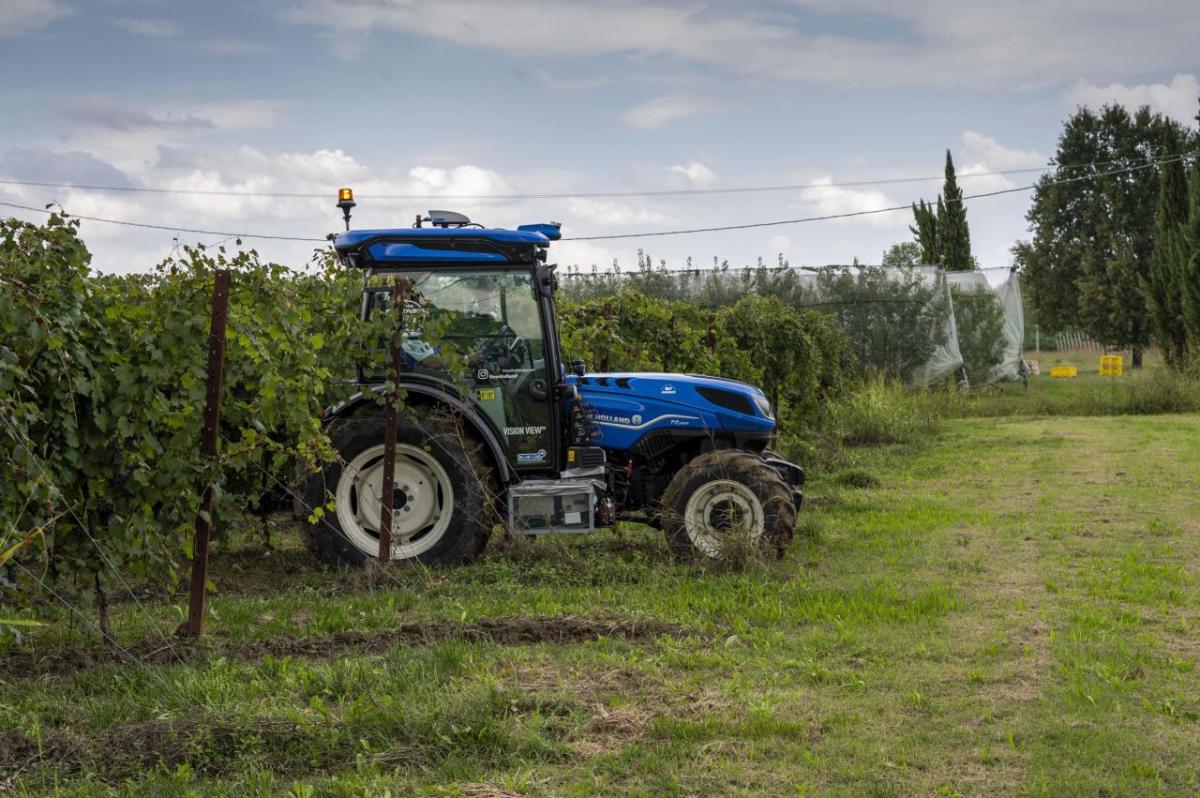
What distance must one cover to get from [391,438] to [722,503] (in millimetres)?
2119

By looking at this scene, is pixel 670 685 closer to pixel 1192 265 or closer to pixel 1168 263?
pixel 1192 265

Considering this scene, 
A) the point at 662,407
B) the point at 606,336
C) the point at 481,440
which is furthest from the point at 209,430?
the point at 606,336

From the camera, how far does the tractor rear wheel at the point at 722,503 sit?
8078mm

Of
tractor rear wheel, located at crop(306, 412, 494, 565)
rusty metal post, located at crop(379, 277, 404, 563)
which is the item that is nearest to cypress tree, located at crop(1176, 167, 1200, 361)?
tractor rear wheel, located at crop(306, 412, 494, 565)

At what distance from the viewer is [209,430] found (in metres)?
6.02

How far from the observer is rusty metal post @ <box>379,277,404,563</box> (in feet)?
25.0

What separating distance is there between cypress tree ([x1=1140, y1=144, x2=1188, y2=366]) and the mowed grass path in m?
29.0

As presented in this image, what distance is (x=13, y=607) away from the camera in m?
5.79

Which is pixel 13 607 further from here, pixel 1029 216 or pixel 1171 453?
pixel 1029 216

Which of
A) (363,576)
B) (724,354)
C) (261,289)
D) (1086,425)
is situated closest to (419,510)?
(363,576)

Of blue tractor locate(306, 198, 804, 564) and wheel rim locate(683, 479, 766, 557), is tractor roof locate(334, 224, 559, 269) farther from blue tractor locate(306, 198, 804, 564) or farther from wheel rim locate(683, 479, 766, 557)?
wheel rim locate(683, 479, 766, 557)

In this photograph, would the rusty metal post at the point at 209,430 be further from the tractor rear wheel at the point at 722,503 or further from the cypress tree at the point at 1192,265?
the cypress tree at the point at 1192,265

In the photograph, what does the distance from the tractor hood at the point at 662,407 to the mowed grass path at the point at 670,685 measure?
0.82m

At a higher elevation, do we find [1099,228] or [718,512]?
[1099,228]
